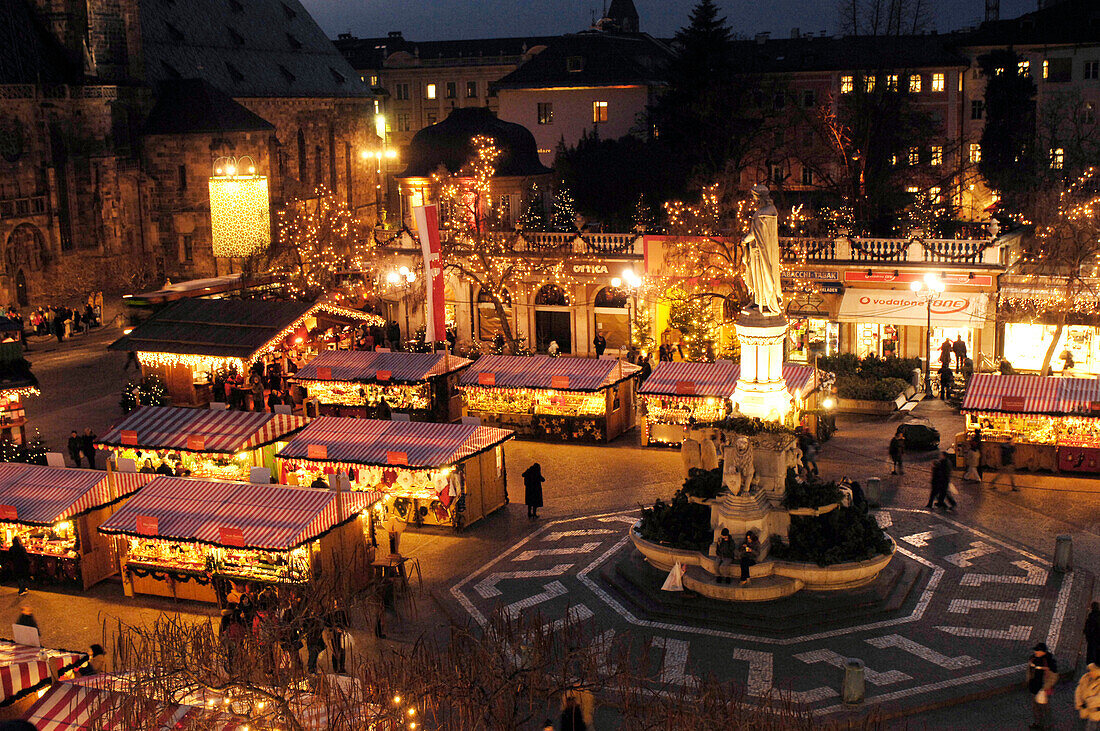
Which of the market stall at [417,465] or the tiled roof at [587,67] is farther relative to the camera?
the tiled roof at [587,67]

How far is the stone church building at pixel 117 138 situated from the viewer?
183 feet

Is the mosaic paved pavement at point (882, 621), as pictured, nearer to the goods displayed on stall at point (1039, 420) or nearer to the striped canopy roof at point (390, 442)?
the striped canopy roof at point (390, 442)

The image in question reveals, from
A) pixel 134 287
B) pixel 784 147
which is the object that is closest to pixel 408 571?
pixel 134 287

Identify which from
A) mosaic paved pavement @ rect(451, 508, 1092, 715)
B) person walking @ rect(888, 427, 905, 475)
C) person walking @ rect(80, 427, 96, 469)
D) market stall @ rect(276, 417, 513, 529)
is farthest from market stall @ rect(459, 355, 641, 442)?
person walking @ rect(80, 427, 96, 469)

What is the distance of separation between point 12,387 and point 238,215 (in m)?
21.4

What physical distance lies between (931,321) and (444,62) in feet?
252

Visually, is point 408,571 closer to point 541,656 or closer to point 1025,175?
point 541,656

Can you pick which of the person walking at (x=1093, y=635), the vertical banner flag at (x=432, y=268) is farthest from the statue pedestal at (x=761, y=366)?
the vertical banner flag at (x=432, y=268)

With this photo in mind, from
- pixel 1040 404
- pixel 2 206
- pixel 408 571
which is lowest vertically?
pixel 408 571

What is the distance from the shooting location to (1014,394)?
27.2 m

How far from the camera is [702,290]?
38594 mm

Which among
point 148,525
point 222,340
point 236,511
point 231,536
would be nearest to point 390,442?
point 236,511

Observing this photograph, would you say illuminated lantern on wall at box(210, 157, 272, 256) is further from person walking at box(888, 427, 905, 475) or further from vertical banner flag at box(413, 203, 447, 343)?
person walking at box(888, 427, 905, 475)

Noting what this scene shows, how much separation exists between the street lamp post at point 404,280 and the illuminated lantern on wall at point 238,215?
9.68 meters
